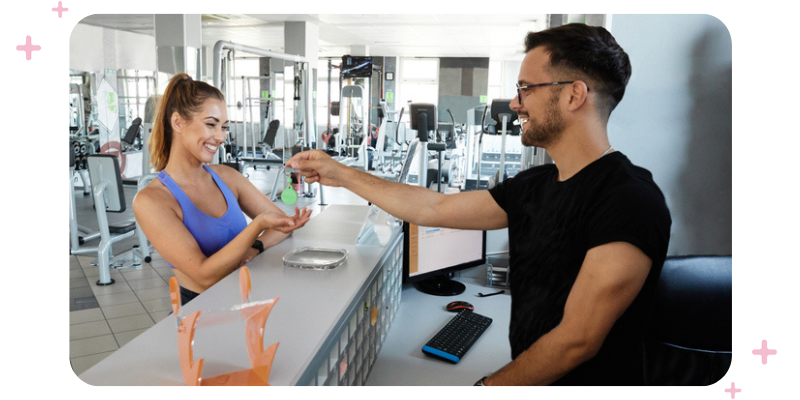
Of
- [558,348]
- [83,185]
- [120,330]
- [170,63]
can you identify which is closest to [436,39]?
[170,63]

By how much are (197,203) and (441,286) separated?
1.05 metres

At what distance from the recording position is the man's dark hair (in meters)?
1.09

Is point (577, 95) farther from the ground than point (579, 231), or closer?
farther from the ground

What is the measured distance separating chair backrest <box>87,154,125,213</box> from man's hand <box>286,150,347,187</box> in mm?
2944

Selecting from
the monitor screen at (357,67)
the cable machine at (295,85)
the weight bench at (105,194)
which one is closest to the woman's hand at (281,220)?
the cable machine at (295,85)

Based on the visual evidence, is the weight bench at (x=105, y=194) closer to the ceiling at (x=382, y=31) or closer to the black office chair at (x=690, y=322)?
the ceiling at (x=382, y=31)

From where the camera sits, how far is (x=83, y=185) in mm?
7488

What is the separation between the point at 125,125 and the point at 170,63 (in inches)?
119

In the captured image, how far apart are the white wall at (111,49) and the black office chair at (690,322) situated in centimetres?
944

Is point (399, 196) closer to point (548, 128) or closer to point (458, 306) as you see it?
point (548, 128)

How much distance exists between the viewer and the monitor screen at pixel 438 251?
76.5 inches

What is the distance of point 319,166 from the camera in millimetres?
1480
